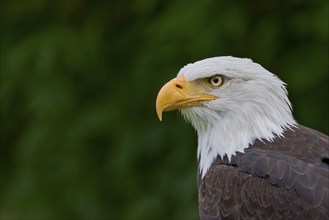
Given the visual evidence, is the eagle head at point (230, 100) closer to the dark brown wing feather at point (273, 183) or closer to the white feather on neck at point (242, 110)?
the white feather on neck at point (242, 110)

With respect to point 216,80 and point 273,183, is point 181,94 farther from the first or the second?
point 273,183

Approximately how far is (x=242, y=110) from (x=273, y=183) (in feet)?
2.58

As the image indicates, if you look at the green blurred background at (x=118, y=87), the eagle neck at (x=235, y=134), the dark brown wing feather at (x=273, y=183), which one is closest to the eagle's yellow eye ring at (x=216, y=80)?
the eagle neck at (x=235, y=134)

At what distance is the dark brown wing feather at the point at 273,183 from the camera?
680cm

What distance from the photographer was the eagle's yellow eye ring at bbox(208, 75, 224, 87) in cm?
755

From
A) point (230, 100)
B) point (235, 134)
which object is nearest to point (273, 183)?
point (235, 134)

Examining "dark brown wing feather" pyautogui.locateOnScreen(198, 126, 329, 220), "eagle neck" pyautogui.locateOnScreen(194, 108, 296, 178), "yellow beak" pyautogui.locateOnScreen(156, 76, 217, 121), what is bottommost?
"dark brown wing feather" pyautogui.locateOnScreen(198, 126, 329, 220)

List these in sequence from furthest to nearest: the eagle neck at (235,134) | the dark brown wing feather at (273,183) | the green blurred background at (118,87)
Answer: the green blurred background at (118,87)
the eagle neck at (235,134)
the dark brown wing feather at (273,183)

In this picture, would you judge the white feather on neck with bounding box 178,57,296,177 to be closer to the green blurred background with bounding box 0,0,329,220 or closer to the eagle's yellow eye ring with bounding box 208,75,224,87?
the eagle's yellow eye ring with bounding box 208,75,224,87

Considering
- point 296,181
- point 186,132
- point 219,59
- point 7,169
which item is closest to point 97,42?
point 186,132

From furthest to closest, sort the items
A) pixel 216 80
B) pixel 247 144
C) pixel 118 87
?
pixel 118 87 < pixel 216 80 < pixel 247 144

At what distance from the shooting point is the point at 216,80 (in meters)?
7.56

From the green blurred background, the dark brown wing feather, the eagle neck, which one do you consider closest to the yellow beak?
the eagle neck

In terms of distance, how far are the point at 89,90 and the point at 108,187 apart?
0.99 m
